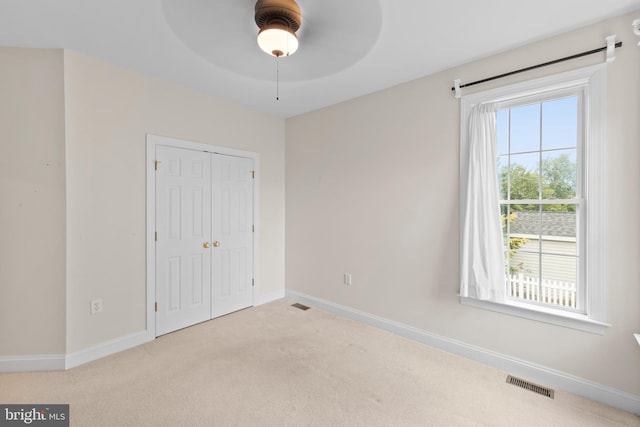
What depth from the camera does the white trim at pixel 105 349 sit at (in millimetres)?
2408

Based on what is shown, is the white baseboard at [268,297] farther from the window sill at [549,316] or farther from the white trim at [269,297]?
the window sill at [549,316]

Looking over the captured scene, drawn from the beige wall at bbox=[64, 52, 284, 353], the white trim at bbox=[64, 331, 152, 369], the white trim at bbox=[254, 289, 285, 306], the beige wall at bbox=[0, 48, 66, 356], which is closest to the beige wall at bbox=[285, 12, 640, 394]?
the white trim at bbox=[254, 289, 285, 306]

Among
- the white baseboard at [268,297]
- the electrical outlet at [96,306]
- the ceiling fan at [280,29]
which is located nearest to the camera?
the ceiling fan at [280,29]

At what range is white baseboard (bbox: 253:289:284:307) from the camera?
3947mm

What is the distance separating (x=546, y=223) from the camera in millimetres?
2293

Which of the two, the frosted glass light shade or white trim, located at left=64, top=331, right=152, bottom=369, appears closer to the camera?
the frosted glass light shade

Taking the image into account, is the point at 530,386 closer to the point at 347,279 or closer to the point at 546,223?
the point at 546,223

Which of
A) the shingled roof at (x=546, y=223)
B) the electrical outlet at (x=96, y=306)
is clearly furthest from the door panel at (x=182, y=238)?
the shingled roof at (x=546, y=223)

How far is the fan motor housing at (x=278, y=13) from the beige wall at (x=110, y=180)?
5.81ft

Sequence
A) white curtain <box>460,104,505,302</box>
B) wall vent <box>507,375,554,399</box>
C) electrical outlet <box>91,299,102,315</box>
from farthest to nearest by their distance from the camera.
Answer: electrical outlet <box>91,299,102,315</box> → white curtain <box>460,104,505,302</box> → wall vent <box>507,375,554,399</box>

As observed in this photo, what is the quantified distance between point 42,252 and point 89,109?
1.33 m

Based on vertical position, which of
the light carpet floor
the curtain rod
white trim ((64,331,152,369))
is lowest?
the light carpet floor

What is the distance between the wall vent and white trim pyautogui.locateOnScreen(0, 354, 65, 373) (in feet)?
12.4

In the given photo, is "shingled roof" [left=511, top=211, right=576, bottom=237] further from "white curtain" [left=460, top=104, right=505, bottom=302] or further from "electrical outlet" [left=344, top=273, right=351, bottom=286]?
"electrical outlet" [left=344, top=273, right=351, bottom=286]
